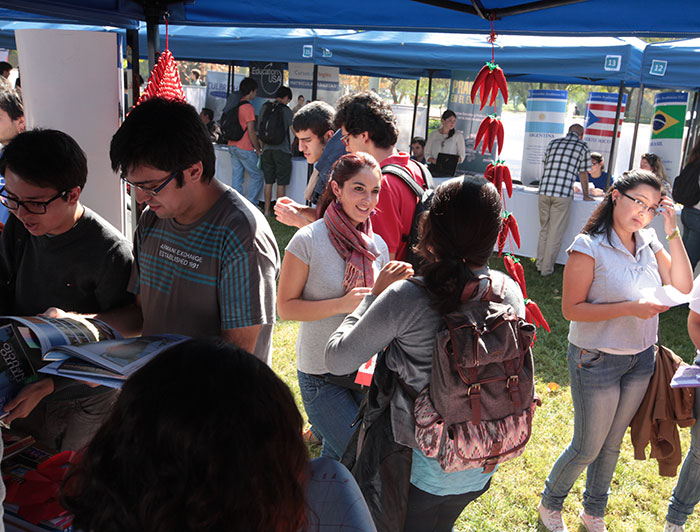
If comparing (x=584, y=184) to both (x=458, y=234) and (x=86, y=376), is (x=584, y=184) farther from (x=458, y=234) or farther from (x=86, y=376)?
(x=86, y=376)

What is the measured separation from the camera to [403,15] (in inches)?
112

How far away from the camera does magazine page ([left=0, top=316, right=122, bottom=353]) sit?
1.48 meters

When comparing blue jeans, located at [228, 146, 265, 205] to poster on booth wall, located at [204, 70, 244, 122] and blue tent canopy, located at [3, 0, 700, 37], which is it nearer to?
poster on booth wall, located at [204, 70, 244, 122]

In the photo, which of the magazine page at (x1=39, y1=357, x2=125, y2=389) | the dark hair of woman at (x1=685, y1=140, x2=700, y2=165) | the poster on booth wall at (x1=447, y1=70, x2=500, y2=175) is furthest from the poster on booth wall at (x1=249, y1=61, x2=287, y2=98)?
the magazine page at (x1=39, y1=357, x2=125, y2=389)

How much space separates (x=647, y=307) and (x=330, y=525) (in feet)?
6.22

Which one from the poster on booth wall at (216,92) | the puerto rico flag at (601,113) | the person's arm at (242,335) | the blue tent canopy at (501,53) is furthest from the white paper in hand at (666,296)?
the poster on booth wall at (216,92)

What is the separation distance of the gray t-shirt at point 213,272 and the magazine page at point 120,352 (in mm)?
215

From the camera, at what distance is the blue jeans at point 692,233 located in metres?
5.71

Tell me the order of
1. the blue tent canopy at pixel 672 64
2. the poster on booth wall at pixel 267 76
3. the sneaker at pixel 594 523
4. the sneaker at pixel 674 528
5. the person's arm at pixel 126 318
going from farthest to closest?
the poster on booth wall at pixel 267 76 → the blue tent canopy at pixel 672 64 → the sneaker at pixel 594 523 → the sneaker at pixel 674 528 → the person's arm at pixel 126 318

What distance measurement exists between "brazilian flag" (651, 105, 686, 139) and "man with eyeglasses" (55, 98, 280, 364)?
793 cm

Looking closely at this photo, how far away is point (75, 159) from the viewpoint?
2.00 m

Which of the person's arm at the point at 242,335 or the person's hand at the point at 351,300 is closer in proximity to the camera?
the person's arm at the point at 242,335

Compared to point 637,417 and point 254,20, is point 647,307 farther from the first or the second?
point 254,20

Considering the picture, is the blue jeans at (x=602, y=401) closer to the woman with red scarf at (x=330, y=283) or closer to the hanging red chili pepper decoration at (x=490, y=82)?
the woman with red scarf at (x=330, y=283)
